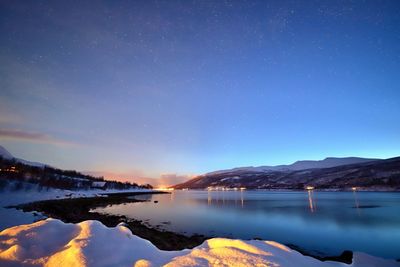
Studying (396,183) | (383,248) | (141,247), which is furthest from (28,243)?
(396,183)

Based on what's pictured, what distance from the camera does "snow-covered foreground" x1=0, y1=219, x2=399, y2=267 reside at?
5.00 m

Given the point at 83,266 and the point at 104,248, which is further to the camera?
the point at 104,248

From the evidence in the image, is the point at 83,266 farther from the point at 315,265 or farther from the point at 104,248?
the point at 315,265

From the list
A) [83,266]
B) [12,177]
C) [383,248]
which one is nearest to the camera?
[83,266]

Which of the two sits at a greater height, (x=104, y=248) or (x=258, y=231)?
(x=104, y=248)

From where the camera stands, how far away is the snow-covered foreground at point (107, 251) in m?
5.00

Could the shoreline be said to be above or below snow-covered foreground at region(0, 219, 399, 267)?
below

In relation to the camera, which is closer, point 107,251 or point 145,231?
point 107,251

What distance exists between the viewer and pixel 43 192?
9344 cm

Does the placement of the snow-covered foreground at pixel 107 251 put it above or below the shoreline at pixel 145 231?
above

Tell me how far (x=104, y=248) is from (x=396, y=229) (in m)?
50.7

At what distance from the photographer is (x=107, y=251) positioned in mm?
5676

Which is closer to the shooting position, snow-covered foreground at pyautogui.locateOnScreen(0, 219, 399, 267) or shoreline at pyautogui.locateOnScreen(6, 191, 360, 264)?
snow-covered foreground at pyautogui.locateOnScreen(0, 219, 399, 267)

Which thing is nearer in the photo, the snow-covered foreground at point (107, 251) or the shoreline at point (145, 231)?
the snow-covered foreground at point (107, 251)
